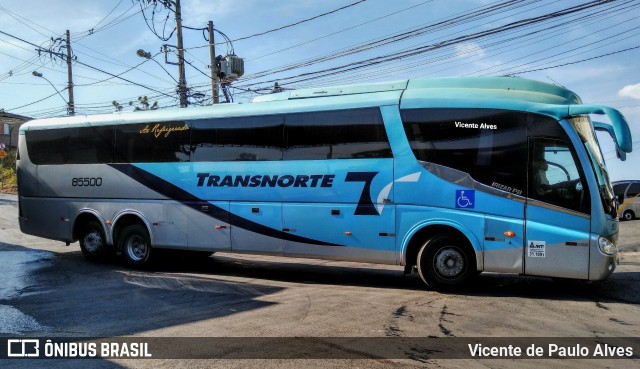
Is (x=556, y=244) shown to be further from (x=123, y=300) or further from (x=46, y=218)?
(x=46, y=218)

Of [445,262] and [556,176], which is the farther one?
[445,262]

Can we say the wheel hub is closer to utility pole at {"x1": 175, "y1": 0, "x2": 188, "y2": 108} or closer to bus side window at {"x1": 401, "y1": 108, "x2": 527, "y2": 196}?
bus side window at {"x1": 401, "y1": 108, "x2": 527, "y2": 196}

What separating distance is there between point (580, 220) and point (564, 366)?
10.8ft

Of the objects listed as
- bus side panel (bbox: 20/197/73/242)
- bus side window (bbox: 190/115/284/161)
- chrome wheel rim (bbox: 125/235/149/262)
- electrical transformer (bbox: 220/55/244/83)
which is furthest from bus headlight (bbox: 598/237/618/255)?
electrical transformer (bbox: 220/55/244/83)

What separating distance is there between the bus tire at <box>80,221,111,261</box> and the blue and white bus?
41 centimetres

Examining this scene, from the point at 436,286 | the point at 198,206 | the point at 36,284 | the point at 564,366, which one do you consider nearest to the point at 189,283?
the point at 198,206

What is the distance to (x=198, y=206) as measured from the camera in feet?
33.6

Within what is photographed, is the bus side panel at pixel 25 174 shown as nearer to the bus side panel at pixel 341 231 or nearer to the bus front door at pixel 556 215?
the bus side panel at pixel 341 231

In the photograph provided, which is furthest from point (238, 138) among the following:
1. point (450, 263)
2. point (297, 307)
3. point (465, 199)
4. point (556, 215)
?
point (556, 215)

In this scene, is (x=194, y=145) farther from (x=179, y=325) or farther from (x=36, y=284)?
(x=179, y=325)

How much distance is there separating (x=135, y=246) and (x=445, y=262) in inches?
274

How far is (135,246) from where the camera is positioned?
37.0ft

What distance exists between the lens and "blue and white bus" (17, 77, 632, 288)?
7570 millimetres

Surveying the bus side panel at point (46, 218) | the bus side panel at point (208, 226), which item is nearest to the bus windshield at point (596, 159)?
the bus side panel at point (208, 226)
